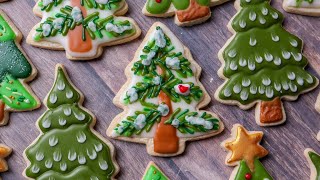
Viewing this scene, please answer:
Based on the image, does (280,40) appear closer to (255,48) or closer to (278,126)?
(255,48)

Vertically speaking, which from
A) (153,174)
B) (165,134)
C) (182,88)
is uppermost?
(182,88)

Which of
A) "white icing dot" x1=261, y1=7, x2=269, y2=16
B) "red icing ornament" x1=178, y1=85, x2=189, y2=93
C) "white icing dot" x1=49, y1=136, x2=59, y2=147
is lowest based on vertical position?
"white icing dot" x1=49, y1=136, x2=59, y2=147

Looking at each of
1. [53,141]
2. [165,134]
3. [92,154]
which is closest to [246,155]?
[165,134]

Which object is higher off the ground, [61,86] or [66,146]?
[61,86]

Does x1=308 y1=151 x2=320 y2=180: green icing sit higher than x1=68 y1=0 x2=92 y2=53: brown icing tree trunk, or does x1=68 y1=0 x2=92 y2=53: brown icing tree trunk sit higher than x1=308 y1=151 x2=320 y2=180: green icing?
x1=68 y1=0 x2=92 y2=53: brown icing tree trunk

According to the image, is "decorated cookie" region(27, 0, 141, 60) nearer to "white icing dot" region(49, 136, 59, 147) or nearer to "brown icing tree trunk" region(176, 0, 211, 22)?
"brown icing tree trunk" region(176, 0, 211, 22)

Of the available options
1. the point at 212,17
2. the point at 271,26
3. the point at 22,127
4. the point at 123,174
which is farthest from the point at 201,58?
the point at 22,127

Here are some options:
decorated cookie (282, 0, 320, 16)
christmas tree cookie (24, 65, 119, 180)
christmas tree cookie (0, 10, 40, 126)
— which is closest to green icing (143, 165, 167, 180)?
christmas tree cookie (24, 65, 119, 180)

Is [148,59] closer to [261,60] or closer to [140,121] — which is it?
[140,121]
